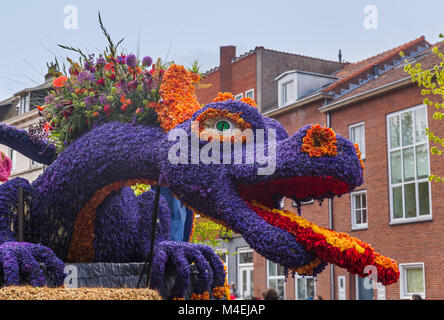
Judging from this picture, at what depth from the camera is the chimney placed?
31.6m

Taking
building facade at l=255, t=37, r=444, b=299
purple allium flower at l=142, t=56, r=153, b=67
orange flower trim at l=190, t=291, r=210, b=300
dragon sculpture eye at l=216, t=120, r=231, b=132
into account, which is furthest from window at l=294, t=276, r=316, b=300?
dragon sculpture eye at l=216, t=120, r=231, b=132

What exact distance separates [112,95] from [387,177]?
58.3 feet

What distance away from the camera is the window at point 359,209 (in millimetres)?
22938

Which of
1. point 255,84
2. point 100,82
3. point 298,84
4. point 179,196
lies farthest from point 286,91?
point 179,196

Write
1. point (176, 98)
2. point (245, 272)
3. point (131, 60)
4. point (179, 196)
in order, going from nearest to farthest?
point (179, 196) → point (176, 98) → point (131, 60) → point (245, 272)

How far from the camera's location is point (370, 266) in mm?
4012

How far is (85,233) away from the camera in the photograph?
5.21 metres

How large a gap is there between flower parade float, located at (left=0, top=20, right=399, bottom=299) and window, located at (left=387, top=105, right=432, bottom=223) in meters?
16.4

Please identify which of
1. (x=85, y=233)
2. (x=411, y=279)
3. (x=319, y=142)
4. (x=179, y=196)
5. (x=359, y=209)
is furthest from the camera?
(x=359, y=209)

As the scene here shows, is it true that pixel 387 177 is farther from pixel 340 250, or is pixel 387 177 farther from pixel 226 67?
pixel 340 250

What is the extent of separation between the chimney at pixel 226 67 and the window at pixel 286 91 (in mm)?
4311

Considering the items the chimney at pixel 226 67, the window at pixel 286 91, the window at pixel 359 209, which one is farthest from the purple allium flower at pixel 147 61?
the chimney at pixel 226 67

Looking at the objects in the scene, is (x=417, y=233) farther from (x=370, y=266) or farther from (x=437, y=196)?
(x=370, y=266)
